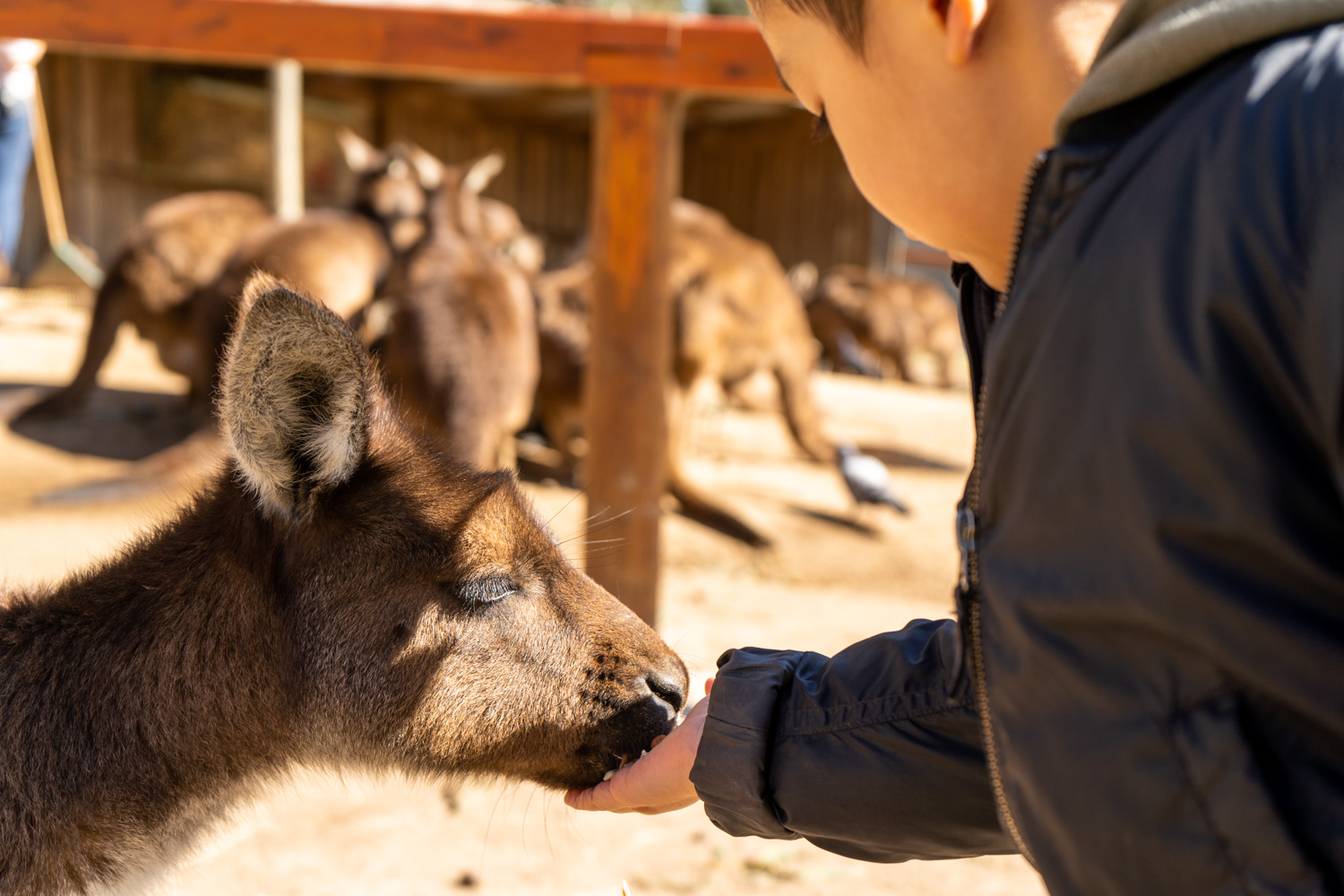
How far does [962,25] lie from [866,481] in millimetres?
5151

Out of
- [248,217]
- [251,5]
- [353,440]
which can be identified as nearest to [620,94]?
[251,5]

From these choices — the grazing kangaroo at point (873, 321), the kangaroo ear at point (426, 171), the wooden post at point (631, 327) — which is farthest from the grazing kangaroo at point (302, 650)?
the grazing kangaroo at point (873, 321)

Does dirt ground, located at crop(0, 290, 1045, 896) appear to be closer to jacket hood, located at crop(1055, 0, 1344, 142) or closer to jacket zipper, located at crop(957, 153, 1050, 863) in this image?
jacket zipper, located at crop(957, 153, 1050, 863)

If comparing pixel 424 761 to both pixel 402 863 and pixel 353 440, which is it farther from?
pixel 402 863

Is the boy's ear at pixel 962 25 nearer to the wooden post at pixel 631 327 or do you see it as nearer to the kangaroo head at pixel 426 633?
the kangaroo head at pixel 426 633

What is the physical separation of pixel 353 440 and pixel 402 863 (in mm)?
1535

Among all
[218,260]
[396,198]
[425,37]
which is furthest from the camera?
[396,198]

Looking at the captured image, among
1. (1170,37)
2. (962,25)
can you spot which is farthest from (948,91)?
(1170,37)

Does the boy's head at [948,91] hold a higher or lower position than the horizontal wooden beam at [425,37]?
lower

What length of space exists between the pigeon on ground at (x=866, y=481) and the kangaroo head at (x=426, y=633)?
4392mm

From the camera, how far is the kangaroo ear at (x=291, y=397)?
4.66 feet

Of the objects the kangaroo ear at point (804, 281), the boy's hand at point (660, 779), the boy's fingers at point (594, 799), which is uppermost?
the boy's hand at point (660, 779)

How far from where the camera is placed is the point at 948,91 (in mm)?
987

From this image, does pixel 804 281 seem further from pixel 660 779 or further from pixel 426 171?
pixel 660 779
